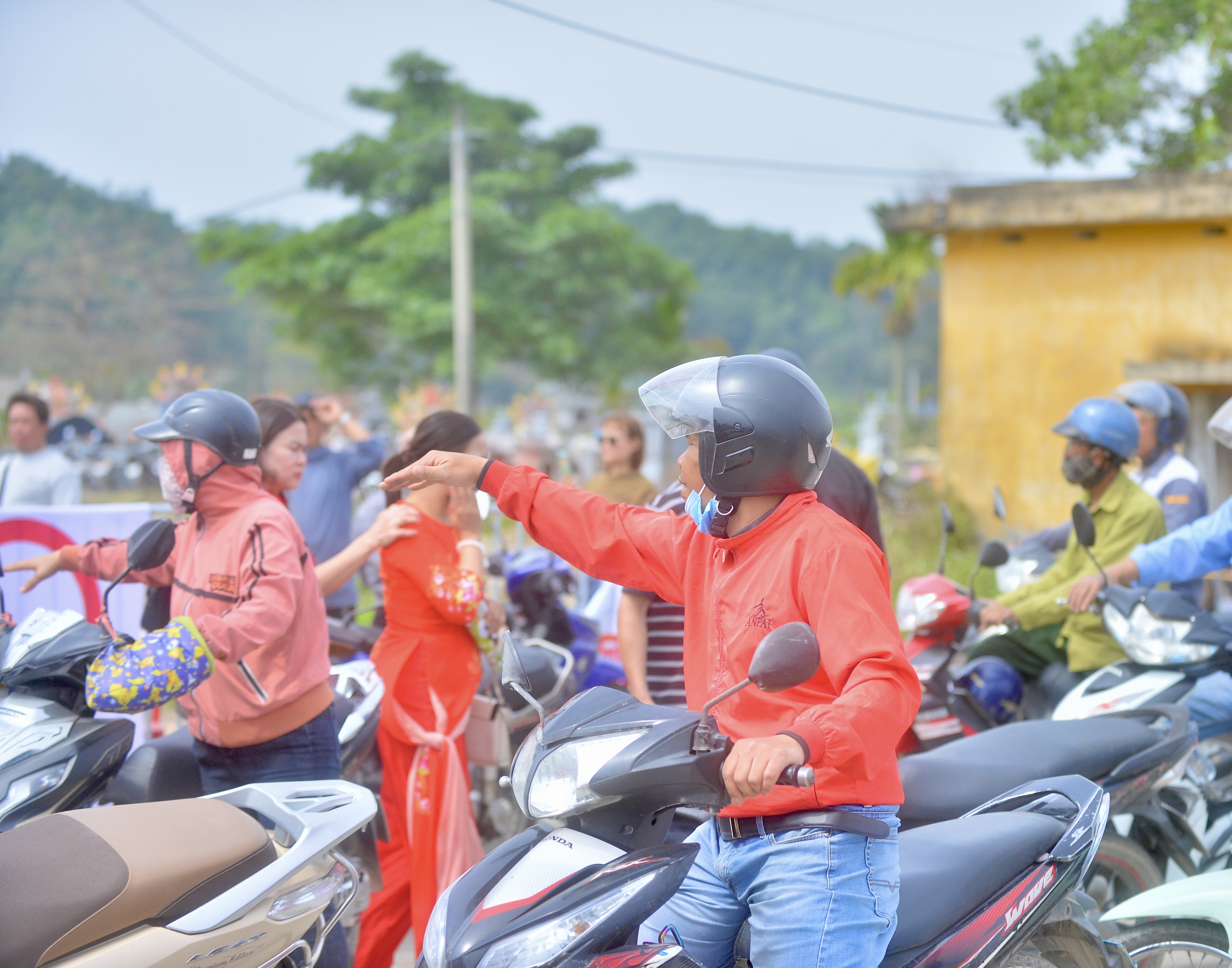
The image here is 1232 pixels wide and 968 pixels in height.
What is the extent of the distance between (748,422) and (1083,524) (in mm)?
2240

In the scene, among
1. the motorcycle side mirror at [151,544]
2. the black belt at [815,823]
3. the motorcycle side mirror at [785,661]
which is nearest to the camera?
the motorcycle side mirror at [785,661]

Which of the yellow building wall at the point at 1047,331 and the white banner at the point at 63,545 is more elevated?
the yellow building wall at the point at 1047,331

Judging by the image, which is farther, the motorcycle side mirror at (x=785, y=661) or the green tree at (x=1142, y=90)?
the green tree at (x=1142, y=90)

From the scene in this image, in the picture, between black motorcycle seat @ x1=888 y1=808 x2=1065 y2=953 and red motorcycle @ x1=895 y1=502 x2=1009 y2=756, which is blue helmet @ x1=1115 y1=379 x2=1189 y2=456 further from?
black motorcycle seat @ x1=888 y1=808 x2=1065 y2=953

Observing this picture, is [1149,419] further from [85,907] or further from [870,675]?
[85,907]

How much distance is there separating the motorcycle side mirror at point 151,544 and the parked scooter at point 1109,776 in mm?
2163

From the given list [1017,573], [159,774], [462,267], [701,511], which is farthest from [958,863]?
[462,267]

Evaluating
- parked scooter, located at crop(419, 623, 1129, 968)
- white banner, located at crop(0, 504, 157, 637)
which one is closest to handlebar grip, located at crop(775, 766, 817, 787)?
parked scooter, located at crop(419, 623, 1129, 968)

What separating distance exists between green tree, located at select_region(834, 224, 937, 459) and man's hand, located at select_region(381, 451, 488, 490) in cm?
3018

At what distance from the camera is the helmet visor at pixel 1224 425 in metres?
3.96

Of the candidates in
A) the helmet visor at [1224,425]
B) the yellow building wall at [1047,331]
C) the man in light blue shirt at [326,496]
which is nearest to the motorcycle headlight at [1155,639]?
the helmet visor at [1224,425]

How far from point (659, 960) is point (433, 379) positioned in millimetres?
36844

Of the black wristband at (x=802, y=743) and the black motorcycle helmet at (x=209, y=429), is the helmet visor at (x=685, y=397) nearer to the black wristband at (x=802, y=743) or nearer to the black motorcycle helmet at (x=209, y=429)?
the black wristband at (x=802, y=743)

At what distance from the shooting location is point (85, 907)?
6.38ft
